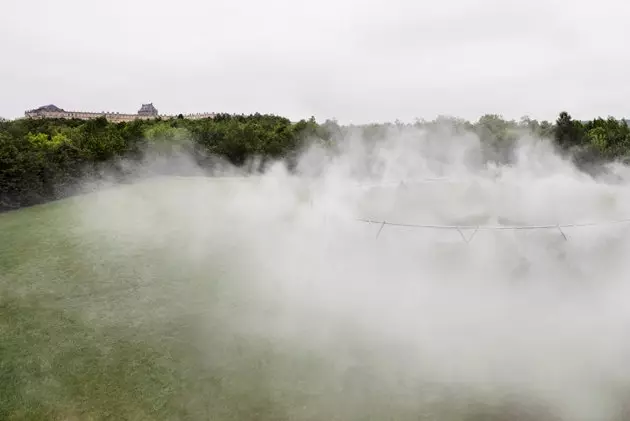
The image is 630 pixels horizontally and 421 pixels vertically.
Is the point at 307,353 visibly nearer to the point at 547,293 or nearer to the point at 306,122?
the point at 547,293

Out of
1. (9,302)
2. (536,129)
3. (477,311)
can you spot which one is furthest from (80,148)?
(536,129)

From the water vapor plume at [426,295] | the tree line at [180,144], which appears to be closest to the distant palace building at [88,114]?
the tree line at [180,144]

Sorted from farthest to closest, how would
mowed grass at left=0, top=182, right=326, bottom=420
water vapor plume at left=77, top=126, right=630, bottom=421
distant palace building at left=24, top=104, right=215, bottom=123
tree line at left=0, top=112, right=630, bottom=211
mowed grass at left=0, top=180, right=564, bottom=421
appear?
distant palace building at left=24, top=104, right=215, bottom=123
tree line at left=0, top=112, right=630, bottom=211
water vapor plume at left=77, top=126, right=630, bottom=421
mowed grass at left=0, top=182, right=326, bottom=420
mowed grass at left=0, top=180, right=564, bottom=421

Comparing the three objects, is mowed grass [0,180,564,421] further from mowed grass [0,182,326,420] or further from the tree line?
the tree line

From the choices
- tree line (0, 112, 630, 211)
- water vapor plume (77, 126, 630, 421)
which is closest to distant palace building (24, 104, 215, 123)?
tree line (0, 112, 630, 211)

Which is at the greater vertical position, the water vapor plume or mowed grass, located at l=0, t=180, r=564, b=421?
the water vapor plume

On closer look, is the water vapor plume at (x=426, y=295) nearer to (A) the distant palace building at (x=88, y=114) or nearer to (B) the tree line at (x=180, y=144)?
(B) the tree line at (x=180, y=144)

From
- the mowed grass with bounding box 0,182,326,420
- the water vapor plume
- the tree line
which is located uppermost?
the tree line

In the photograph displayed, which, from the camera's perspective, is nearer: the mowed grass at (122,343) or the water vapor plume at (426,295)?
the mowed grass at (122,343)

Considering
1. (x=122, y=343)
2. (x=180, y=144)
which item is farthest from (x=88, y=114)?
(x=122, y=343)

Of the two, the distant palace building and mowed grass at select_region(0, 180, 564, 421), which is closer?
mowed grass at select_region(0, 180, 564, 421)

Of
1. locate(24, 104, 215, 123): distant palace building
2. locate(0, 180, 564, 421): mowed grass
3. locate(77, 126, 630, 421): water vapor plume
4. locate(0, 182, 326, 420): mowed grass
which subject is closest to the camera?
locate(0, 180, 564, 421): mowed grass
